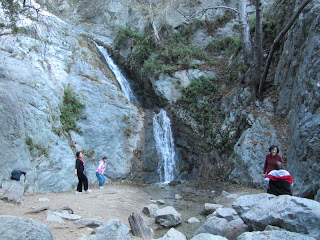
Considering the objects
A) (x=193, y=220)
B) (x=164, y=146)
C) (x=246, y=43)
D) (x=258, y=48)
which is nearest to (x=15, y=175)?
(x=193, y=220)

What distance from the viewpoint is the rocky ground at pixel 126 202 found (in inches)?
204

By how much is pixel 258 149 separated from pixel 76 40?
15526 mm

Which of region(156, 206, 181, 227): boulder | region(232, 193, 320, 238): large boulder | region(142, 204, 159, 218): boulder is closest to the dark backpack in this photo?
region(142, 204, 159, 218): boulder

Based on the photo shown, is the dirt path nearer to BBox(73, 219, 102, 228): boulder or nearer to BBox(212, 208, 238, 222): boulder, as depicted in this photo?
BBox(73, 219, 102, 228): boulder

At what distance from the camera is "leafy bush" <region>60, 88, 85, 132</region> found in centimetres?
1266

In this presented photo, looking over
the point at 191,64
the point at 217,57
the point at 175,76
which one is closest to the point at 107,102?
the point at 175,76

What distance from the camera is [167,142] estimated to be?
597 inches

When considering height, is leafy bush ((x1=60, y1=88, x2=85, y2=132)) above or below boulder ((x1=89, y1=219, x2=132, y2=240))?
above

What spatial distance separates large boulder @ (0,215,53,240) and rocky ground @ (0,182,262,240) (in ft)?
2.39

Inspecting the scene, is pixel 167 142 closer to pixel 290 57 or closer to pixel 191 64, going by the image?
pixel 191 64

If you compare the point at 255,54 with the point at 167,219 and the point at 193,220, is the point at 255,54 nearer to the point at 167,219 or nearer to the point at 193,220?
the point at 193,220

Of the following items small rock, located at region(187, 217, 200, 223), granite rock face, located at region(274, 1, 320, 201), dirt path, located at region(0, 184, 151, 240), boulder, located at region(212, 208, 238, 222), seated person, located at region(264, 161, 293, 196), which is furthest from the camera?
granite rock face, located at region(274, 1, 320, 201)

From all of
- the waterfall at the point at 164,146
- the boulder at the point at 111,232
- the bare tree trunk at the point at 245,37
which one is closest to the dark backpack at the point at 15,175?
the boulder at the point at 111,232

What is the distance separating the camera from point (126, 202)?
28.0 ft
